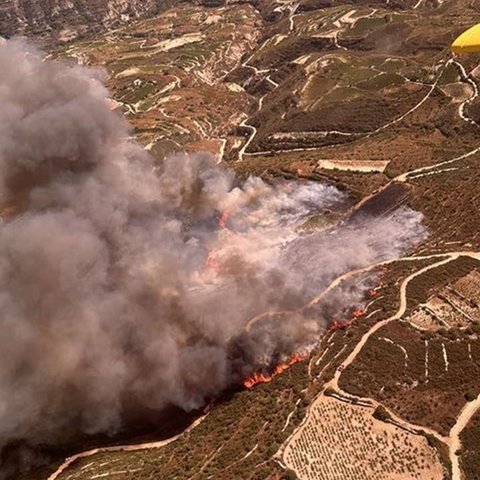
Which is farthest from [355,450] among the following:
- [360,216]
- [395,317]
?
[360,216]

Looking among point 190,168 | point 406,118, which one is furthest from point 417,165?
point 190,168

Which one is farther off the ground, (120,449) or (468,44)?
(468,44)

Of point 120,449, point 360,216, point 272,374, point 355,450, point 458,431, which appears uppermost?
point 355,450

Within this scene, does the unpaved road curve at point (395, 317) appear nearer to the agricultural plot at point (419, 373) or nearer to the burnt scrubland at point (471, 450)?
the agricultural plot at point (419, 373)

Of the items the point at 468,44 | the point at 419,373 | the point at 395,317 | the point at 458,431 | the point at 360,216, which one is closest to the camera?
the point at 458,431

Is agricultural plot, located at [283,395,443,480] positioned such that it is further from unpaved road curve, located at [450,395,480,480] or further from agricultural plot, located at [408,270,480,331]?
agricultural plot, located at [408,270,480,331]

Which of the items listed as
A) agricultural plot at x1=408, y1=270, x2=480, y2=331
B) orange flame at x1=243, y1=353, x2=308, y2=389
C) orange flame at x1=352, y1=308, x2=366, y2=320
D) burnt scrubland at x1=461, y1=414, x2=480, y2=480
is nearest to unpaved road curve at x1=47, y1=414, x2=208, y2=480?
orange flame at x1=243, y1=353, x2=308, y2=389

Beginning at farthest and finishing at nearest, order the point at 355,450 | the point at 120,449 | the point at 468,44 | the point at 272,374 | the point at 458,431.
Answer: the point at 468,44
the point at 272,374
the point at 120,449
the point at 458,431
the point at 355,450

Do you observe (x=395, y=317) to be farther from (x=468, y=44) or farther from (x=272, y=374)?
(x=468, y=44)
